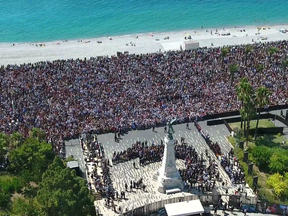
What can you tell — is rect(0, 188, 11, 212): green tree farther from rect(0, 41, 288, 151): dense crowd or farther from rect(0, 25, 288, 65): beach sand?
rect(0, 25, 288, 65): beach sand

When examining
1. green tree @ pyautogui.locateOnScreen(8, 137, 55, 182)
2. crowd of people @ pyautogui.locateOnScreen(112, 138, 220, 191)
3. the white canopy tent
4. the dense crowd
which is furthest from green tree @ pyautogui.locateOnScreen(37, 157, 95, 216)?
the dense crowd

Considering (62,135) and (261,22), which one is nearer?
(62,135)

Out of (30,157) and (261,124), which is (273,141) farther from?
(30,157)

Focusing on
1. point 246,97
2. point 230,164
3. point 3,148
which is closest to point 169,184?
point 230,164

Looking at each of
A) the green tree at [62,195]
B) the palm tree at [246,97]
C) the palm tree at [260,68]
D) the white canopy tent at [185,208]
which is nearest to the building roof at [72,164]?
the green tree at [62,195]

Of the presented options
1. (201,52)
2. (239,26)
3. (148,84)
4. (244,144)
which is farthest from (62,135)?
(239,26)

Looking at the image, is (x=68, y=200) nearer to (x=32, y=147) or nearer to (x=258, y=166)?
(x=32, y=147)

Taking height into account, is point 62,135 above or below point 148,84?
below
